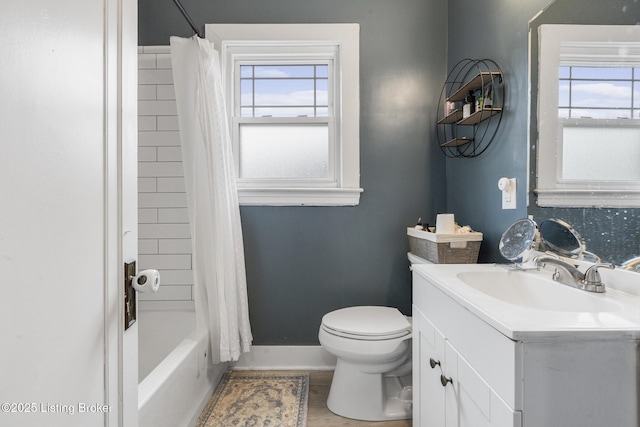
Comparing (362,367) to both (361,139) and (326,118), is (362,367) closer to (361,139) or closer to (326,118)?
(361,139)

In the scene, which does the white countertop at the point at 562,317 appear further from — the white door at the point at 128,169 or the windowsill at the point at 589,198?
the white door at the point at 128,169

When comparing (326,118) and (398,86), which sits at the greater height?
(398,86)

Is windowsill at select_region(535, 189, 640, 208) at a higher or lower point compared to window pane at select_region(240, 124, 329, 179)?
lower

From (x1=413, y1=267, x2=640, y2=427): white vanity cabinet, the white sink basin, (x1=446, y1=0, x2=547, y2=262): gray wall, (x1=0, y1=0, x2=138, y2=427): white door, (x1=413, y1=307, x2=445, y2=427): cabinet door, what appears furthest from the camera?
(x1=446, y1=0, x2=547, y2=262): gray wall

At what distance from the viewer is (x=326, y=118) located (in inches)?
84.0

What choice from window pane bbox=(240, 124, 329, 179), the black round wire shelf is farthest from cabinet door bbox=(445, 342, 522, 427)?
window pane bbox=(240, 124, 329, 179)

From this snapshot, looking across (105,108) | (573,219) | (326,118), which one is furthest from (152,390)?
(326,118)

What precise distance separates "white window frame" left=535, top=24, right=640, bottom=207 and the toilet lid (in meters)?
0.81

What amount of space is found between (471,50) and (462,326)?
152 centimetres

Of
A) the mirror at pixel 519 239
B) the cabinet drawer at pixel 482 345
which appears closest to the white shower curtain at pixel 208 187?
the cabinet drawer at pixel 482 345

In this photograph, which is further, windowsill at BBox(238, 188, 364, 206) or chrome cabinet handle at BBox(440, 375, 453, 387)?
windowsill at BBox(238, 188, 364, 206)

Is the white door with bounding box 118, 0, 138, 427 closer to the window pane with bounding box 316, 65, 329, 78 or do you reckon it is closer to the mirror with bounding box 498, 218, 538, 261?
the mirror with bounding box 498, 218, 538, 261

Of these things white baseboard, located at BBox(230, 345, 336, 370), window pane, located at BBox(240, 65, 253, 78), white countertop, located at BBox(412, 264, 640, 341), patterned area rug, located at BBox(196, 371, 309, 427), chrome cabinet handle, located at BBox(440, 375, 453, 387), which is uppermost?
window pane, located at BBox(240, 65, 253, 78)

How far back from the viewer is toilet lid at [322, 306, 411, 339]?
4.99 ft
